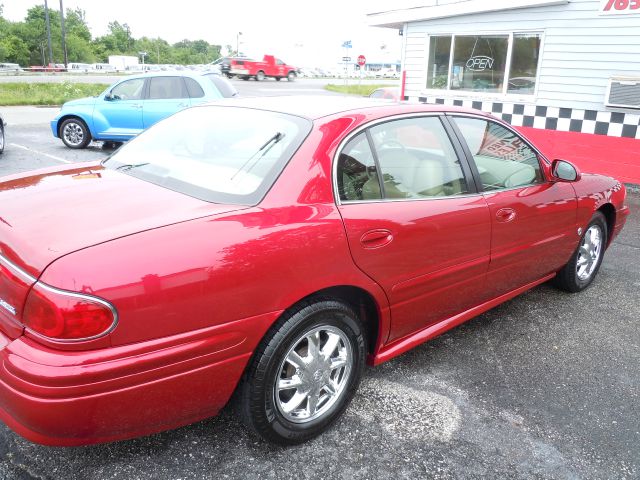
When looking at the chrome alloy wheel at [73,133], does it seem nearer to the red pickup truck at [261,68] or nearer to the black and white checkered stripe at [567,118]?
the black and white checkered stripe at [567,118]

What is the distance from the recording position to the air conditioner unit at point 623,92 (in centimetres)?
750

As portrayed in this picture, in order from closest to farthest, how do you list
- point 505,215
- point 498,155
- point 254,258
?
1. point 254,258
2. point 505,215
3. point 498,155

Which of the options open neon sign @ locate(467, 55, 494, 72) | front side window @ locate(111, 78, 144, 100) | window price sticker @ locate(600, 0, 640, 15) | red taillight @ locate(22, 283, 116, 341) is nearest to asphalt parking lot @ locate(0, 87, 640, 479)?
red taillight @ locate(22, 283, 116, 341)

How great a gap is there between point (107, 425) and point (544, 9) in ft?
29.2

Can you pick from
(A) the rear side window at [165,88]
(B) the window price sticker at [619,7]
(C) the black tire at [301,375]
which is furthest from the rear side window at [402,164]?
(A) the rear side window at [165,88]

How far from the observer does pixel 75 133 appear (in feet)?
33.8

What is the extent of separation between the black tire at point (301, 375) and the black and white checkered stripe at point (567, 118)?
688 cm

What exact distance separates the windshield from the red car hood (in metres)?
0.11

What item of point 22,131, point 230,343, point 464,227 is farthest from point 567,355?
point 22,131

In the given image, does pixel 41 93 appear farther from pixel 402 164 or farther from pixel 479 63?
pixel 402 164

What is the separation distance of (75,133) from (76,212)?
9.23 meters

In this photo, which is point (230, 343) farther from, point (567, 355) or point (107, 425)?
point (567, 355)

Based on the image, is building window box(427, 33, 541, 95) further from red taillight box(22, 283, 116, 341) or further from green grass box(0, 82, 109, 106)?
green grass box(0, 82, 109, 106)

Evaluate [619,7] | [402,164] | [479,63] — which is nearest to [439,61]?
[479,63]
